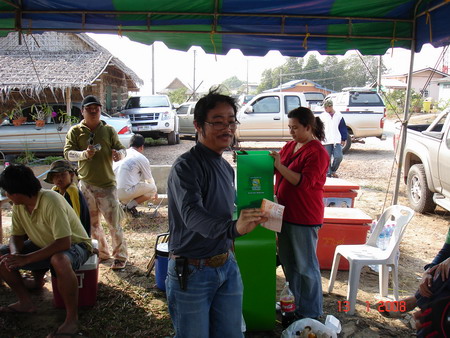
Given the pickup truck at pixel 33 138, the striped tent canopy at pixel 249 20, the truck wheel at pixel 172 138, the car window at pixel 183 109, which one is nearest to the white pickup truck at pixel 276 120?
the truck wheel at pixel 172 138

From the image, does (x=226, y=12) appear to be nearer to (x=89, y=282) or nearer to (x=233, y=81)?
(x=89, y=282)

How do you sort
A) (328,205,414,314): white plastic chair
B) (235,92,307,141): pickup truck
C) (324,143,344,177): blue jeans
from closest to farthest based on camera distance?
1. (328,205,414,314): white plastic chair
2. (324,143,344,177): blue jeans
3. (235,92,307,141): pickup truck

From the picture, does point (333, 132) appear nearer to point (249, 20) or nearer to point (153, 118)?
point (249, 20)

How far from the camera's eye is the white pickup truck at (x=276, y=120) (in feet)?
44.0

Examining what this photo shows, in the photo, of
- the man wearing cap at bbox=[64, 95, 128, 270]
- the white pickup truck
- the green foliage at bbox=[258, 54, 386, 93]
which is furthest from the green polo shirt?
the green foliage at bbox=[258, 54, 386, 93]

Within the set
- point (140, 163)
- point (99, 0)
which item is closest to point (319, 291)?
point (99, 0)

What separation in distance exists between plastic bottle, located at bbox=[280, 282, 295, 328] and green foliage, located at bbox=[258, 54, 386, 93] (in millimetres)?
57061

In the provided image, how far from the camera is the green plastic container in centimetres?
301

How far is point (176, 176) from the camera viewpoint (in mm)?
1910

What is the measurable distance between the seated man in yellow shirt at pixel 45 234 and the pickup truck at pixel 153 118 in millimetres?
11302

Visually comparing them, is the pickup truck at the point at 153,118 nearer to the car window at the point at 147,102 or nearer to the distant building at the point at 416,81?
the car window at the point at 147,102

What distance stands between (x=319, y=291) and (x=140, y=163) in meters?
3.80

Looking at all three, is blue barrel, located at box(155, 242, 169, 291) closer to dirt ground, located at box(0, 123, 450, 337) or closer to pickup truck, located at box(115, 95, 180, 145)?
dirt ground, located at box(0, 123, 450, 337)

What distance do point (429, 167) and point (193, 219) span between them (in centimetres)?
591
